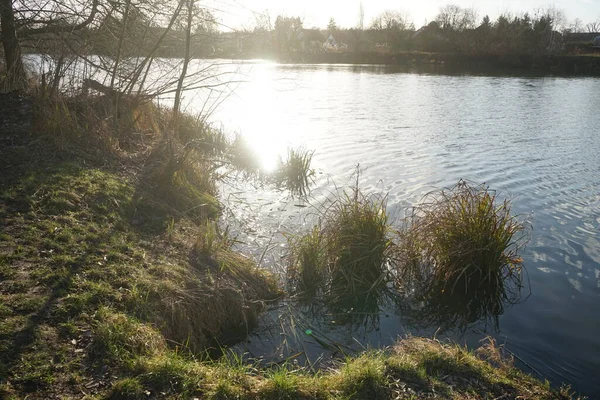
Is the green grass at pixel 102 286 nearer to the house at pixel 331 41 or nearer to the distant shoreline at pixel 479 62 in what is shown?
the distant shoreline at pixel 479 62

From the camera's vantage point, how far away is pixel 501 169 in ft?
39.6

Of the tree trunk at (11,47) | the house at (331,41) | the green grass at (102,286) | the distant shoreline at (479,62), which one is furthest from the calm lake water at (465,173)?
the house at (331,41)

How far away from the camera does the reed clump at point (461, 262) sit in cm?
598

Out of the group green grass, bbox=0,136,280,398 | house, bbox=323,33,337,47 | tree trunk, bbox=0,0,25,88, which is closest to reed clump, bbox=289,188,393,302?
A: green grass, bbox=0,136,280,398

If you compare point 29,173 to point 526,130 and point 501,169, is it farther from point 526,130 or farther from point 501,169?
point 526,130

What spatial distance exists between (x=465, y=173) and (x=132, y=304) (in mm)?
9237

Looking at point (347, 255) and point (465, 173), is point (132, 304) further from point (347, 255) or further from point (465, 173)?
point (465, 173)

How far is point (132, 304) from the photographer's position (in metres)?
4.51

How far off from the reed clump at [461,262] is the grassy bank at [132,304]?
1.31 m

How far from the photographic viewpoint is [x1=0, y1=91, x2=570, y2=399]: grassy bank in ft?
11.7

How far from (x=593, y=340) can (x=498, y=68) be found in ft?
167

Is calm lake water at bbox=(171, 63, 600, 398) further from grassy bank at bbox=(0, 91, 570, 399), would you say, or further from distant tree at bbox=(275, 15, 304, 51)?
distant tree at bbox=(275, 15, 304, 51)

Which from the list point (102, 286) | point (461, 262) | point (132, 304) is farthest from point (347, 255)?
point (102, 286)

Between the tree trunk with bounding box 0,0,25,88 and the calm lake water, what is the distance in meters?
4.38
